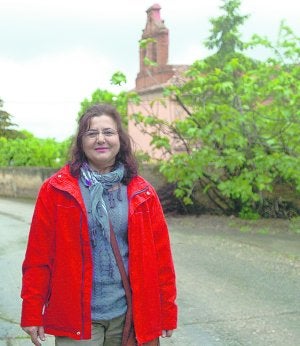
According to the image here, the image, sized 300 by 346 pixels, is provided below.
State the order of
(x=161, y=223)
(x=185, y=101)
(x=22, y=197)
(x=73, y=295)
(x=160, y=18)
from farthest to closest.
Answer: (x=160, y=18)
(x=22, y=197)
(x=185, y=101)
(x=161, y=223)
(x=73, y=295)

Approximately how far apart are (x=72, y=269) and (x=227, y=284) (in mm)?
4262

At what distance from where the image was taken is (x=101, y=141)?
9.12ft

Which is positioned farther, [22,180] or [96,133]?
[22,180]

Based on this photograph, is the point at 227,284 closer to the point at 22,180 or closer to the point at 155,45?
the point at 22,180

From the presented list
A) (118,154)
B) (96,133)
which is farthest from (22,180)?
(96,133)

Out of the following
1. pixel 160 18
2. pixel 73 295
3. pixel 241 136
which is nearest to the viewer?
pixel 73 295

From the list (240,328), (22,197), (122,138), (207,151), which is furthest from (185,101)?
(22,197)

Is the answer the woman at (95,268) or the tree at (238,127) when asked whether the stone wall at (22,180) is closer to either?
the tree at (238,127)

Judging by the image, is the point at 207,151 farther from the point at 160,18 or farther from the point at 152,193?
the point at 160,18

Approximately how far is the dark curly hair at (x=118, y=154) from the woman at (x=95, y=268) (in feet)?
0.27

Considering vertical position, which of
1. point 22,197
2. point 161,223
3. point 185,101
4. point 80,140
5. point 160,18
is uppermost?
point 160,18

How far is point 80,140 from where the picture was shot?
9.36 feet

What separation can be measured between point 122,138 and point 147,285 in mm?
755

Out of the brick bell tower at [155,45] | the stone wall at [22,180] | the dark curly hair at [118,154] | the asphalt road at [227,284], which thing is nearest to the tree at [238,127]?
the asphalt road at [227,284]
